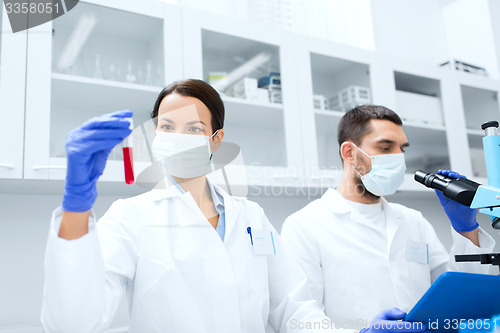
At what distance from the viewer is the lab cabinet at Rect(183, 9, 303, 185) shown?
2023mm

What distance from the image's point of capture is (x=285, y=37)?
228 cm

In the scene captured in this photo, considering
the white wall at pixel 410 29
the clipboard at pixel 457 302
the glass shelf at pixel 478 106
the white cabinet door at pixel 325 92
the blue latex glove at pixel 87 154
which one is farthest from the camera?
the white wall at pixel 410 29

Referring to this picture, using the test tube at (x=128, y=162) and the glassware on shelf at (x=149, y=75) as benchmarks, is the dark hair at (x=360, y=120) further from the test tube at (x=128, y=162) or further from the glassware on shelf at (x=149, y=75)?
the test tube at (x=128, y=162)

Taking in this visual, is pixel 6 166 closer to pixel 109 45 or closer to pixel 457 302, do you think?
pixel 109 45

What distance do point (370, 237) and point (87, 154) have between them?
3.85ft

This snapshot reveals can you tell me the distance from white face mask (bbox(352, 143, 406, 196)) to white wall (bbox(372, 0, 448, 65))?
1.66 m

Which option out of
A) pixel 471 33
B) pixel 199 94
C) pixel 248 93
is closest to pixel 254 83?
pixel 248 93

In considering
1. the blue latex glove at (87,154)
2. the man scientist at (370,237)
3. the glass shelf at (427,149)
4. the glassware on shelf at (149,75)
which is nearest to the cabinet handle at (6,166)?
the glassware on shelf at (149,75)

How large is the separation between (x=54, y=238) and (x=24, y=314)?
1.18 meters

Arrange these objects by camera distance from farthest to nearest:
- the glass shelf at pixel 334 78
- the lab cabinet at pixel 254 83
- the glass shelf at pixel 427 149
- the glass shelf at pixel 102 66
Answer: the glass shelf at pixel 427 149 → the glass shelf at pixel 334 78 → the lab cabinet at pixel 254 83 → the glass shelf at pixel 102 66

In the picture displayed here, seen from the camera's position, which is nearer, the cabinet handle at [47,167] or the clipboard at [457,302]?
the clipboard at [457,302]

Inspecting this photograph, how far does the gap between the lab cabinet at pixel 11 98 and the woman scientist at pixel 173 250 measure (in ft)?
1.85

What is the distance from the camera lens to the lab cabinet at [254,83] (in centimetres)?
202

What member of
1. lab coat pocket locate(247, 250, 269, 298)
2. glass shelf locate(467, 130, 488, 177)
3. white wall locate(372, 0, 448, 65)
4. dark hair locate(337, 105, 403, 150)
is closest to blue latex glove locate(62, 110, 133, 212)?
lab coat pocket locate(247, 250, 269, 298)
